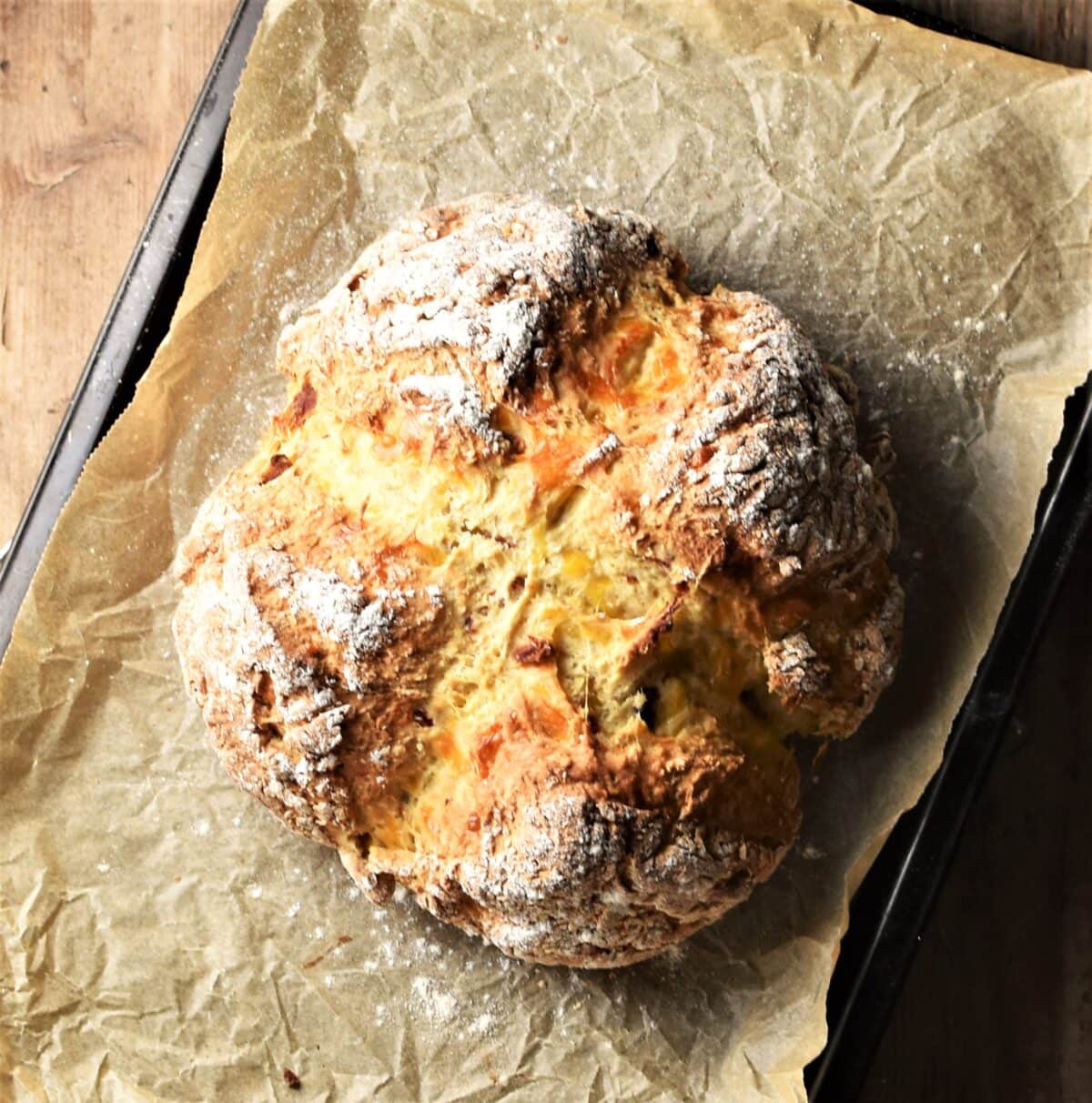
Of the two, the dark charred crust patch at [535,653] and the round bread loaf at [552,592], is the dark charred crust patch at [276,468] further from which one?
the dark charred crust patch at [535,653]

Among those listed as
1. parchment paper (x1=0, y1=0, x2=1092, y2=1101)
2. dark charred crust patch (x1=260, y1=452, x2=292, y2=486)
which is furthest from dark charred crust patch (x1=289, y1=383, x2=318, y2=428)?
parchment paper (x1=0, y1=0, x2=1092, y2=1101)

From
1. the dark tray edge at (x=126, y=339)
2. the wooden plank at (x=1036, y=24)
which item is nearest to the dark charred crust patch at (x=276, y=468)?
the dark tray edge at (x=126, y=339)

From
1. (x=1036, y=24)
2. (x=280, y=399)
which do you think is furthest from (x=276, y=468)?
(x=1036, y=24)

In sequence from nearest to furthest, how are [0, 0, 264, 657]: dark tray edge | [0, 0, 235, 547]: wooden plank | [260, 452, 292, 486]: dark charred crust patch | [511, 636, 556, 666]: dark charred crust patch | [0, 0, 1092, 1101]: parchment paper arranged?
1. [511, 636, 556, 666]: dark charred crust patch
2. [260, 452, 292, 486]: dark charred crust patch
3. [0, 0, 1092, 1101]: parchment paper
4. [0, 0, 264, 657]: dark tray edge
5. [0, 0, 235, 547]: wooden plank

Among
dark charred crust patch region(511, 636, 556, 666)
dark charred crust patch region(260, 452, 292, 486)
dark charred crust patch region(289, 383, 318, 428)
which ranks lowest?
dark charred crust patch region(511, 636, 556, 666)

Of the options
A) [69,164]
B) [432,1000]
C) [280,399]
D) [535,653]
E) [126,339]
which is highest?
[69,164]

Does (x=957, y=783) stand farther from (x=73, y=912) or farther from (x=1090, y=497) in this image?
(x=73, y=912)

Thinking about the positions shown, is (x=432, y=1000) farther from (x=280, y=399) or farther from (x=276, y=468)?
(x=280, y=399)

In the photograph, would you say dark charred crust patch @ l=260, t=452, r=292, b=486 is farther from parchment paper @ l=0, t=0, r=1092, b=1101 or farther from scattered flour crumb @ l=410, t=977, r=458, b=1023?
scattered flour crumb @ l=410, t=977, r=458, b=1023
